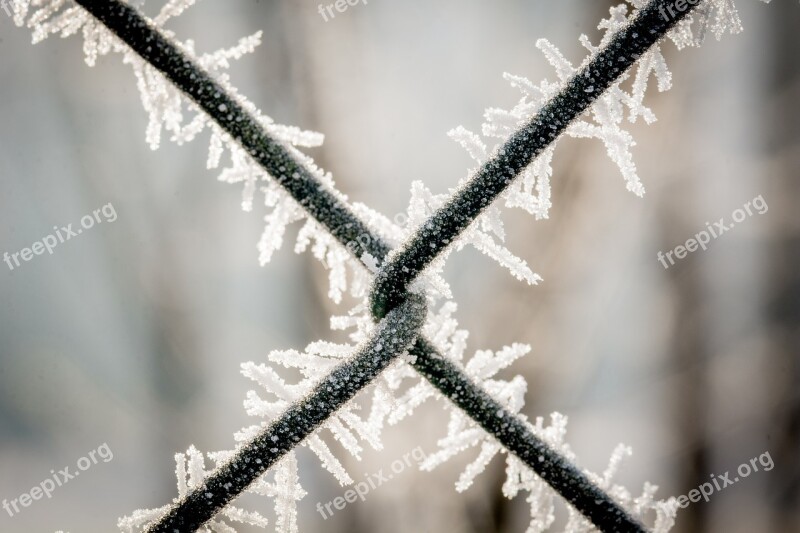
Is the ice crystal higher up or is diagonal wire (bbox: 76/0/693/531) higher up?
diagonal wire (bbox: 76/0/693/531)

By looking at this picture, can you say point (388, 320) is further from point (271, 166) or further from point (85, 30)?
point (85, 30)

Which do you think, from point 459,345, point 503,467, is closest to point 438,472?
point 503,467

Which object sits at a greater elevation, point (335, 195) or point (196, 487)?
point (335, 195)

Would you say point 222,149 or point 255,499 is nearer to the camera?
point 222,149

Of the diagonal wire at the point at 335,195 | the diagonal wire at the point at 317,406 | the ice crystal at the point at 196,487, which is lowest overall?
the ice crystal at the point at 196,487

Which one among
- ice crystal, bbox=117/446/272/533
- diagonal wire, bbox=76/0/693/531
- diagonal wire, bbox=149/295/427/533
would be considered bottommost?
ice crystal, bbox=117/446/272/533

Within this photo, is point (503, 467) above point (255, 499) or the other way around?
above

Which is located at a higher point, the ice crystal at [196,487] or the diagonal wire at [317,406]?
the diagonal wire at [317,406]

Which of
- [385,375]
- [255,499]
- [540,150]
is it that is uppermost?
[540,150]

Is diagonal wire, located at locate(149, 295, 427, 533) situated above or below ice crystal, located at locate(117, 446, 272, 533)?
above

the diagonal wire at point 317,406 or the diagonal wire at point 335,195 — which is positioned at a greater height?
the diagonal wire at point 335,195

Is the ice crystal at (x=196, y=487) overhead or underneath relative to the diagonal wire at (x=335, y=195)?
underneath
